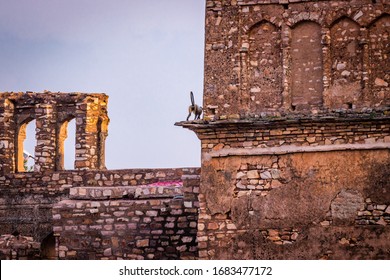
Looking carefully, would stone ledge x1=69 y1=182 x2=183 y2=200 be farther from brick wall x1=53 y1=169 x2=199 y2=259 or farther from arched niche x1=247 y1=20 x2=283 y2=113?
arched niche x1=247 y1=20 x2=283 y2=113

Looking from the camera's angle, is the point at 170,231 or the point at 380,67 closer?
the point at 380,67

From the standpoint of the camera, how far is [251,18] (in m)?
15.1

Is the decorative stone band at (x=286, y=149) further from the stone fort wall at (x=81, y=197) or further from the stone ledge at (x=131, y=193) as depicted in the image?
the stone ledge at (x=131, y=193)

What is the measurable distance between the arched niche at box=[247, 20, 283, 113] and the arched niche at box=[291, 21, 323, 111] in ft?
0.81

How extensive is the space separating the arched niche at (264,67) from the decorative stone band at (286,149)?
0.80 m

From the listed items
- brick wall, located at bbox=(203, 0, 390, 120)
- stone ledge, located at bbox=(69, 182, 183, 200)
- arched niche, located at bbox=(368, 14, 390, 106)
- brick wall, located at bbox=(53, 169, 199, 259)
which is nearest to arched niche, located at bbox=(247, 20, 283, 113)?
brick wall, located at bbox=(203, 0, 390, 120)

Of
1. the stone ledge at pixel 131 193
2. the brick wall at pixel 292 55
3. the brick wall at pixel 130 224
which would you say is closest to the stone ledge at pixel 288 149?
the brick wall at pixel 292 55

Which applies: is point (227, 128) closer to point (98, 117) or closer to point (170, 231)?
point (170, 231)

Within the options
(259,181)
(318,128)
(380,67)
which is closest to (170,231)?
(259,181)

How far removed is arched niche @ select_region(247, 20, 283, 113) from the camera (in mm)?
15023

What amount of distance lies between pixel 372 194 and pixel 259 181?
177 cm

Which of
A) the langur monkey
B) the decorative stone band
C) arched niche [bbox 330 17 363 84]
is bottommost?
the decorative stone band

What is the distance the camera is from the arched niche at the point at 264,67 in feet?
49.3

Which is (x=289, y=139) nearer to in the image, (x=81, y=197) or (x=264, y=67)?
(x=264, y=67)
